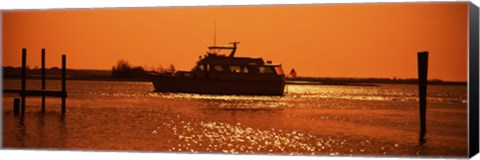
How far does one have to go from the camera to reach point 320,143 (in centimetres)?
849

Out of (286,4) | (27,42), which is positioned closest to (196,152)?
(286,4)

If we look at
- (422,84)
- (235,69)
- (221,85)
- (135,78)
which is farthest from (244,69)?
(422,84)

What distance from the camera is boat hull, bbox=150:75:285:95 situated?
911cm

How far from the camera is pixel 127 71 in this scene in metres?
A: 8.70

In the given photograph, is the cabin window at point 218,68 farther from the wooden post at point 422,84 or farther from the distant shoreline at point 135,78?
the wooden post at point 422,84

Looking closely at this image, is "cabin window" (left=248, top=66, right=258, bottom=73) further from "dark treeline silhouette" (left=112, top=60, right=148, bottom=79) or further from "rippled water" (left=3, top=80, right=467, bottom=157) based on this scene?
"dark treeline silhouette" (left=112, top=60, right=148, bottom=79)

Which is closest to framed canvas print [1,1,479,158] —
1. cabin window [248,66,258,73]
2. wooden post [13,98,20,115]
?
cabin window [248,66,258,73]

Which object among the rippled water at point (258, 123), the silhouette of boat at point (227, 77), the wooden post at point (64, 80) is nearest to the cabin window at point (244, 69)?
the silhouette of boat at point (227, 77)

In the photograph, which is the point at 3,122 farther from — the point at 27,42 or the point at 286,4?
the point at 286,4

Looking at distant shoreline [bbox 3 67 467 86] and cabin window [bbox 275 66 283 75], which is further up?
cabin window [bbox 275 66 283 75]

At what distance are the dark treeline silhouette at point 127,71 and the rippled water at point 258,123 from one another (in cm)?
10

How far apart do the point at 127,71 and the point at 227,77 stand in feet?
3.14

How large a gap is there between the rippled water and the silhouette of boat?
116mm

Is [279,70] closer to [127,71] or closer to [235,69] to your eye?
[235,69]
